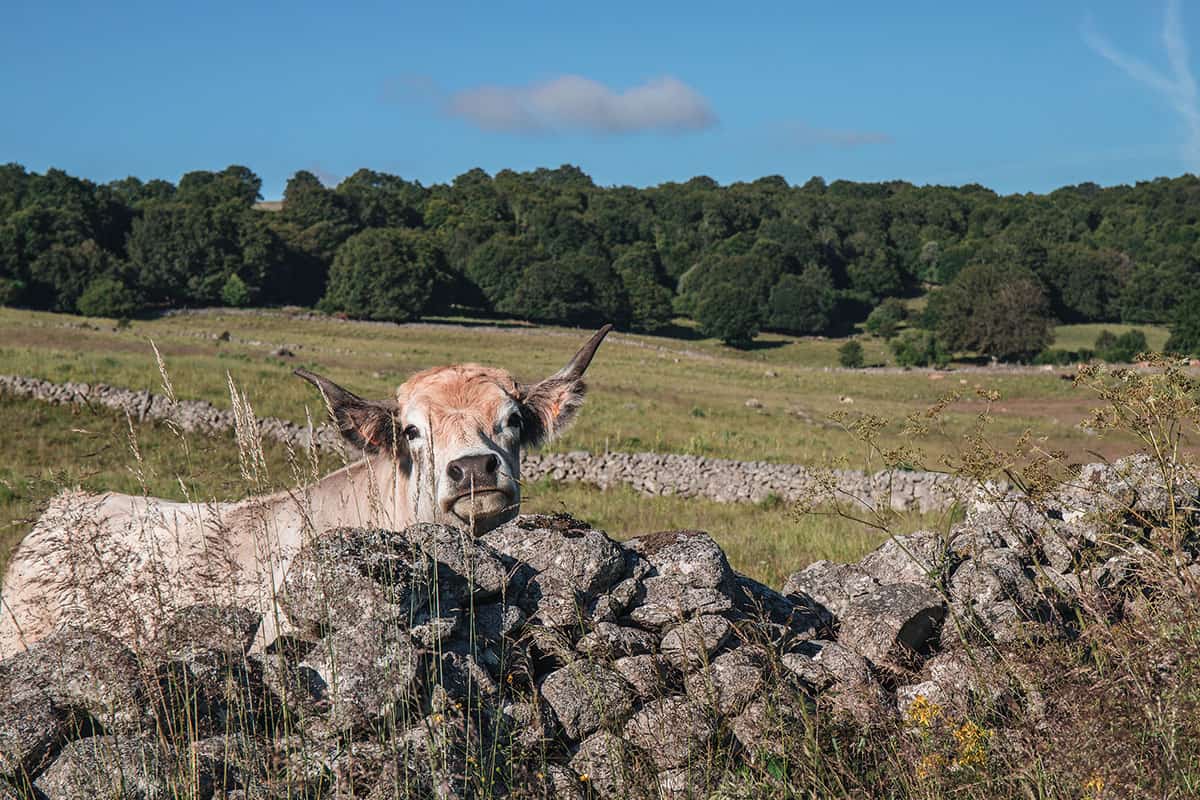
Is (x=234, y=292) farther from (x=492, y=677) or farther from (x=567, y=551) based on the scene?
(x=492, y=677)

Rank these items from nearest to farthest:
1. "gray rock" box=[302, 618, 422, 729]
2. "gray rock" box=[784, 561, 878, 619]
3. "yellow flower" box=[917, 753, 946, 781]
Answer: "yellow flower" box=[917, 753, 946, 781], "gray rock" box=[302, 618, 422, 729], "gray rock" box=[784, 561, 878, 619]

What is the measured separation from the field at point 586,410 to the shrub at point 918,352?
19.9 m

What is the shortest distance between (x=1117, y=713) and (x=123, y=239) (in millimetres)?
120588

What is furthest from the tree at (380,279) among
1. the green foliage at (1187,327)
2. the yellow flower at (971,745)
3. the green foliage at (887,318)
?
the yellow flower at (971,745)

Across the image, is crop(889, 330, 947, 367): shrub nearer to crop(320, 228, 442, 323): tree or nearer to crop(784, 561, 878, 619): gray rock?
crop(320, 228, 442, 323): tree

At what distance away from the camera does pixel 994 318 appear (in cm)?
9681

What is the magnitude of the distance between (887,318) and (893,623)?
126740 millimetres

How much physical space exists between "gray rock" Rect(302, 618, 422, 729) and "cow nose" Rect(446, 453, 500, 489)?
73.3 inches

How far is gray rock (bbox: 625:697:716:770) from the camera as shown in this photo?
457cm

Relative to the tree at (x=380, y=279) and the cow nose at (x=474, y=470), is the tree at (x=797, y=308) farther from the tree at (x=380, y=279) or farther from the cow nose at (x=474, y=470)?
the cow nose at (x=474, y=470)

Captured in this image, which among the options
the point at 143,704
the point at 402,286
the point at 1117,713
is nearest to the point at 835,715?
the point at 1117,713

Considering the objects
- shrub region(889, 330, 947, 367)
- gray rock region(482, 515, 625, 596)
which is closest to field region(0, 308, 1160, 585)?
gray rock region(482, 515, 625, 596)

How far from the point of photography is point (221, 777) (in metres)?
4.27

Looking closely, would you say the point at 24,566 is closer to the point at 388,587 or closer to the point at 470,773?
the point at 388,587
